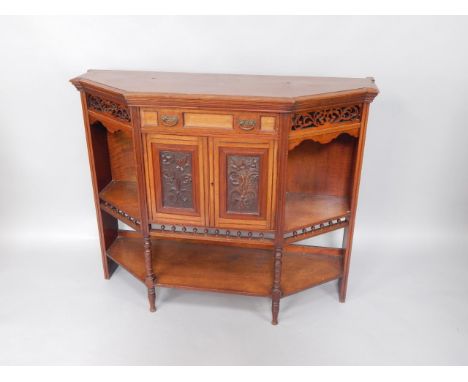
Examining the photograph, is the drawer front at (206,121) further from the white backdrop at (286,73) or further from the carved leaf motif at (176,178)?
the white backdrop at (286,73)

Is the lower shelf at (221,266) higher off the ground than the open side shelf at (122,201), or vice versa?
the open side shelf at (122,201)

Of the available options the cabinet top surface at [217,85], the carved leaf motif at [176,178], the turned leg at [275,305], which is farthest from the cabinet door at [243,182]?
the turned leg at [275,305]

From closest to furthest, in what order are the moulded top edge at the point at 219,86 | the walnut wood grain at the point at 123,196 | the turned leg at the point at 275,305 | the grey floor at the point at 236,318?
the moulded top edge at the point at 219,86
the grey floor at the point at 236,318
the turned leg at the point at 275,305
the walnut wood grain at the point at 123,196

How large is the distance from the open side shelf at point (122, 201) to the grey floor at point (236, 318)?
0.56m

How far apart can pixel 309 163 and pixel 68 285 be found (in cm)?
178

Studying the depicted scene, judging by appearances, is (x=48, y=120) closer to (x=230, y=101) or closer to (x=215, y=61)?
(x=215, y=61)

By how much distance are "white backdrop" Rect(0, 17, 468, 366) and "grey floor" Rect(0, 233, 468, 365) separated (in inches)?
10.2

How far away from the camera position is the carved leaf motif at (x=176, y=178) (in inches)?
97.7

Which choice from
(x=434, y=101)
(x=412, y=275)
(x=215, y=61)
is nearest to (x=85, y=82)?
(x=215, y=61)

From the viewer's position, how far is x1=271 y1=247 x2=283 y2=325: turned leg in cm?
265

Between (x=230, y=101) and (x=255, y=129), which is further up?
(x=230, y=101)

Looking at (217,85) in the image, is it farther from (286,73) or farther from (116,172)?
(116,172)

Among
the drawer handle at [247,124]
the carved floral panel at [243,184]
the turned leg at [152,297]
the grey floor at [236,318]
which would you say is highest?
the drawer handle at [247,124]

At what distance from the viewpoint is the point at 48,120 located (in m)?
3.30
